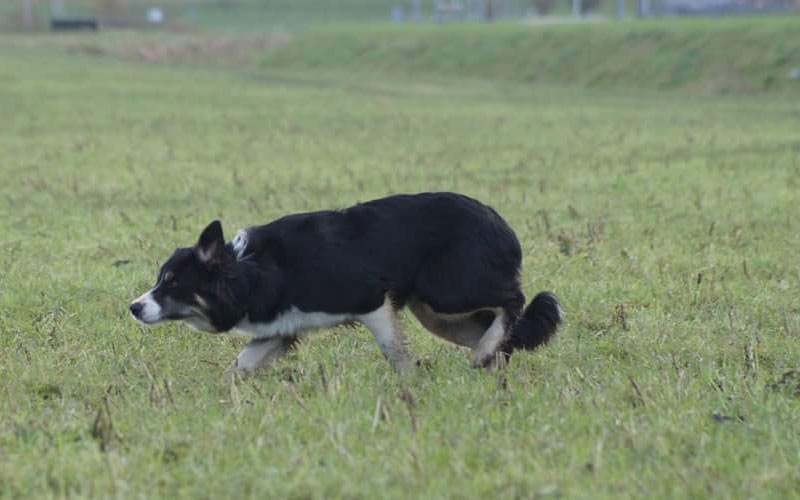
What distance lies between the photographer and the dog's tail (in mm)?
6652

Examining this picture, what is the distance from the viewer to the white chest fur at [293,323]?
6.42 m

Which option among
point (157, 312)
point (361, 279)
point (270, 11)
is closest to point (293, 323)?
point (361, 279)

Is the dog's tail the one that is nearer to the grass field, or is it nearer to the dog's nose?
the grass field

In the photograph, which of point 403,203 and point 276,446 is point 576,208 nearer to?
point 403,203

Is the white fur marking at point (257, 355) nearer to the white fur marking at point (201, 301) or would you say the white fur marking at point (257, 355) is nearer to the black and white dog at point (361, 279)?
the black and white dog at point (361, 279)

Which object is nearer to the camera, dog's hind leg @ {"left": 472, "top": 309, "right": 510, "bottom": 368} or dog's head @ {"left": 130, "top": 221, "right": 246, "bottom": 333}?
dog's head @ {"left": 130, "top": 221, "right": 246, "bottom": 333}

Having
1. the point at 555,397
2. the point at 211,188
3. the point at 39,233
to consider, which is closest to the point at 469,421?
the point at 555,397

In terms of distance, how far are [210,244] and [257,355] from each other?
0.66 m

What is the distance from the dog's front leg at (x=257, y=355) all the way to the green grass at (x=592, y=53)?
98.4 ft

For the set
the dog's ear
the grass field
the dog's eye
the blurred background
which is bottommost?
the blurred background

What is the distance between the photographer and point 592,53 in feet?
141

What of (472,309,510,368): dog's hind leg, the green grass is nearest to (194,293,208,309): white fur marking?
(472,309,510,368): dog's hind leg

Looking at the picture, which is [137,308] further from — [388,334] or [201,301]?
[388,334]

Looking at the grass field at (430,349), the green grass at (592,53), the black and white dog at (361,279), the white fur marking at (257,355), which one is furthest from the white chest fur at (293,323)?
the green grass at (592,53)
